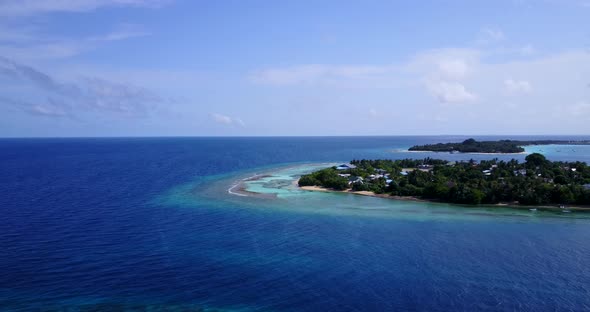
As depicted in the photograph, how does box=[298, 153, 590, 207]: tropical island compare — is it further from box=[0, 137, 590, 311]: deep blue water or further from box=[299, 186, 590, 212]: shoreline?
box=[0, 137, 590, 311]: deep blue water

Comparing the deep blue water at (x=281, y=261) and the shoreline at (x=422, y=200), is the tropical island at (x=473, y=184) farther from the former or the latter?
the deep blue water at (x=281, y=261)

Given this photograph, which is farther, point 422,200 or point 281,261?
point 422,200

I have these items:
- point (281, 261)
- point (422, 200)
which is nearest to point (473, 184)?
point (422, 200)

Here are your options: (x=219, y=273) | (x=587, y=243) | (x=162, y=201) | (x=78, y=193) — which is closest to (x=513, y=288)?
(x=587, y=243)

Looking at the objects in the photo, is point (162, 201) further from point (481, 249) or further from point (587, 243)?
point (587, 243)

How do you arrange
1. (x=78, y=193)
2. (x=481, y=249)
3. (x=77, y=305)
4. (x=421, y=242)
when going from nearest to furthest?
(x=77, y=305) < (x=481, y=249) < (x=421, y=242) < (x=78, y=193)

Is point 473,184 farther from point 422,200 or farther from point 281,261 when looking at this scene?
point 281,261
